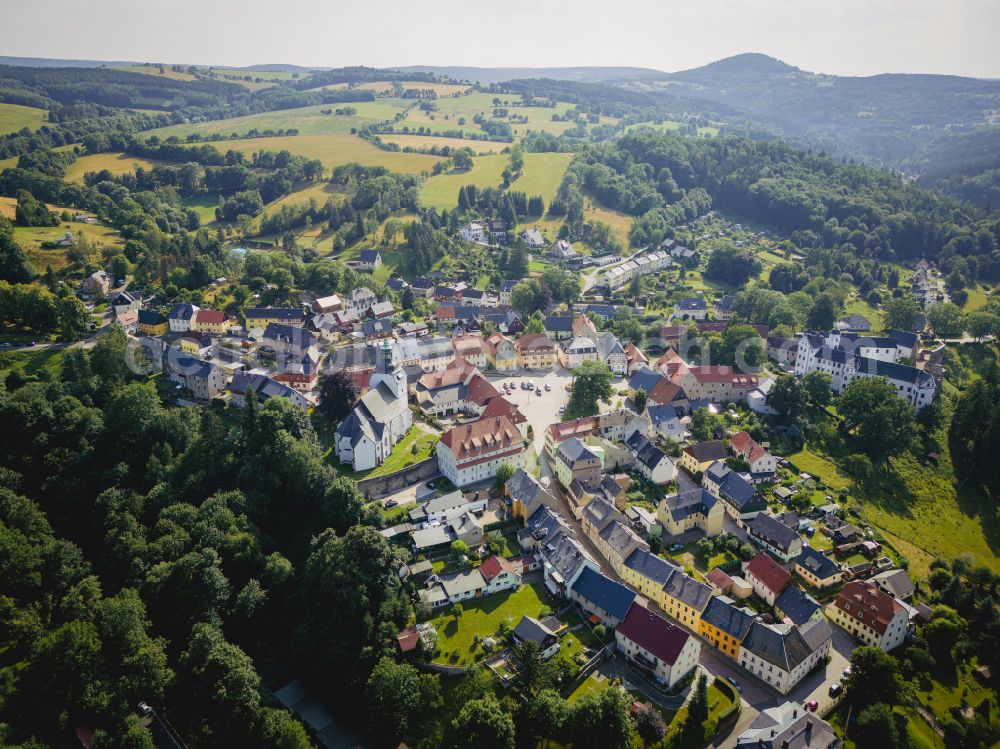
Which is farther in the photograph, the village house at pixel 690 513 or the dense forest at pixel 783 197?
the dense forest at pixel 783 197

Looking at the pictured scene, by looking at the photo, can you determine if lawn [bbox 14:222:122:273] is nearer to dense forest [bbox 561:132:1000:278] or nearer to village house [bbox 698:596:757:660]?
dense forest [bbox 561:132:1000:278]

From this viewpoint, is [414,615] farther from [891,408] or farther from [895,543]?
[891,408]

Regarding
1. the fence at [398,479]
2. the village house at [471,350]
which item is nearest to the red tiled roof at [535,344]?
the village house at [471,350]

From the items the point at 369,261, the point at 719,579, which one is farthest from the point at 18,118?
the point at 719,579

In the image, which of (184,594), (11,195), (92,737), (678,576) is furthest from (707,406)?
(11,195)

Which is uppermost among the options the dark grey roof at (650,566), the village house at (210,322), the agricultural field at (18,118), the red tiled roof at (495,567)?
the agricultural field at (18,118)

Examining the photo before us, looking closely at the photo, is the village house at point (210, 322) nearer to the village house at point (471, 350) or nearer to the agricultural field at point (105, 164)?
the village house at point (471, 350)
